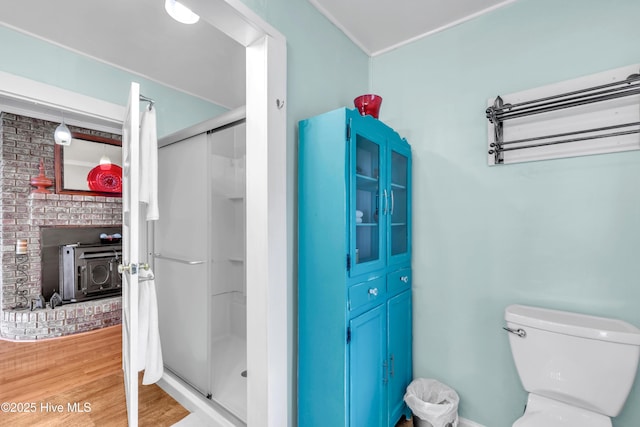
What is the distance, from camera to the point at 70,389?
2.24 metres

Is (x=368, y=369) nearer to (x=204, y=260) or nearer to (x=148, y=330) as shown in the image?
(x=204, y=260)

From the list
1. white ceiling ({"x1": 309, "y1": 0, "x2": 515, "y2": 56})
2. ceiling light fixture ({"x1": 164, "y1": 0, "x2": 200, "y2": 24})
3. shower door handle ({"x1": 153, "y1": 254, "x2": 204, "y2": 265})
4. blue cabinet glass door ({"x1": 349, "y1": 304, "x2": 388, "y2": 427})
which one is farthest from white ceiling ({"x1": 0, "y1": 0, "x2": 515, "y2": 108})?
blue cabinet glass door ({"x1": 349, "y1": 304, "x2": 388, "y2": 427})

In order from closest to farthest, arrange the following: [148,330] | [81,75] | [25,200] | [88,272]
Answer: [148,330] < [81,75] < [25,200] < [88,272]

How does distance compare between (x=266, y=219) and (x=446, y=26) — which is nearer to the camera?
(x=266, y=219)

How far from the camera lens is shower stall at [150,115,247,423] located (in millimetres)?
2000

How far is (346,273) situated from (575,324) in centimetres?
105

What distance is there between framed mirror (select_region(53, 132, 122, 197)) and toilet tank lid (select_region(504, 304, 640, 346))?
15.0 feet

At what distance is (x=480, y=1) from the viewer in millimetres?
1650

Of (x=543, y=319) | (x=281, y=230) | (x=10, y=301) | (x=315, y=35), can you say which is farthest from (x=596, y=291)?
(x=10, y=301)

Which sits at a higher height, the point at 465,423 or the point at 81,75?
the point at 81,75

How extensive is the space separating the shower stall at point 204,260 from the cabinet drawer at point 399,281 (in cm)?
113

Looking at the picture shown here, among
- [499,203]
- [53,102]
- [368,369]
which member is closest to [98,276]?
[53,102]

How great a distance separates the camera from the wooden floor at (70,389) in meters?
1.90

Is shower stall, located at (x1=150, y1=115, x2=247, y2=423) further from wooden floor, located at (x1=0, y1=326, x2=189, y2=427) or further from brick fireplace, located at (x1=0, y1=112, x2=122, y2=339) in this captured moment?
brick fireplace, located at (x1=0, y1=112, x2=122, y2=339)
